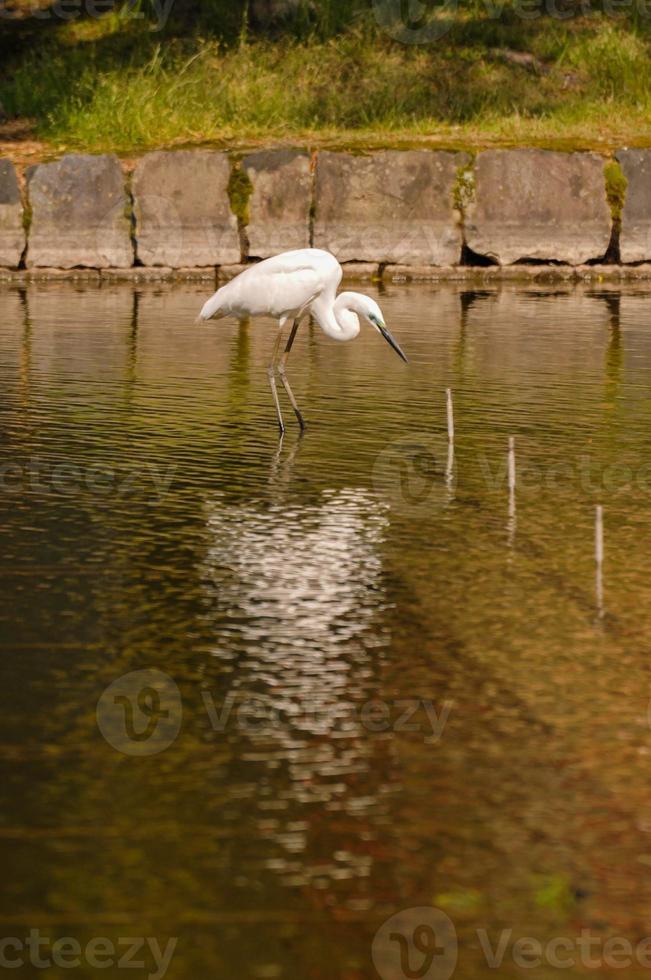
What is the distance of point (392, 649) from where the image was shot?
5.68 metres

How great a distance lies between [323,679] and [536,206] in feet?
43.5

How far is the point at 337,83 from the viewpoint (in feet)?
67.4

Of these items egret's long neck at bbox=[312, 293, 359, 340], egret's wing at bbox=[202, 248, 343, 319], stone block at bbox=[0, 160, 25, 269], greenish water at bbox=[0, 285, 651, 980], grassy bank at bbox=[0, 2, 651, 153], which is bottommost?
greenish water at bbox=[0, 285, 651, 980]

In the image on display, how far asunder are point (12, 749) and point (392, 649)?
4.61 ft

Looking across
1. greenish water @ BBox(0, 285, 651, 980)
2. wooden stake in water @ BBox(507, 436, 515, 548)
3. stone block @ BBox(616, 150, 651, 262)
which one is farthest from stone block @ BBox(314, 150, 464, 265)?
wooden stake in water @ BBox(507, 436, 515, 548)

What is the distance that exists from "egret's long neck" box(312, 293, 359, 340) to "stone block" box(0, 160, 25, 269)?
26.6 feet

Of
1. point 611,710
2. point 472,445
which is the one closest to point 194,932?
point 611,710

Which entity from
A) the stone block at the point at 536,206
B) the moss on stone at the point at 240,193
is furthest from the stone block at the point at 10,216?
the stone block at the point at 536,206

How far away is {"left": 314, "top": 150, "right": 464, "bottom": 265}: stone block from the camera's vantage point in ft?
58.9

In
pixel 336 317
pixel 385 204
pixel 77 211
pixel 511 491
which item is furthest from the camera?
pixel 385 204

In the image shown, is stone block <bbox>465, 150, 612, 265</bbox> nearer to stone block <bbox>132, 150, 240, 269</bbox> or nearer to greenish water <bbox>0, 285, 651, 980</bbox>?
stone block <bbox>132, 150, 240, 269</bbox>

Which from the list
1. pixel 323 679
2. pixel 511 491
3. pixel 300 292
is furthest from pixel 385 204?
pixel 323 679

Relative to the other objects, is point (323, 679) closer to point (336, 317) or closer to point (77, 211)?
point (336, 317)

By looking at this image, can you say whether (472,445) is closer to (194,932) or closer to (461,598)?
(461,598)
